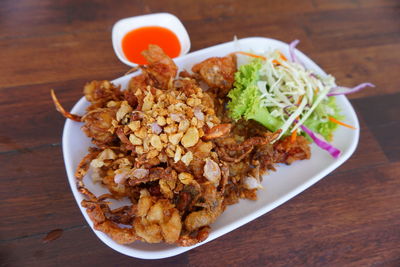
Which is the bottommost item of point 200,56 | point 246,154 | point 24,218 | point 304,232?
point 304,232

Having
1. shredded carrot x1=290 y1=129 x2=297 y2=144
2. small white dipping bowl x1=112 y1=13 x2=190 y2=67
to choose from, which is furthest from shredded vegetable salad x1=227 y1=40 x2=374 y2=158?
small white dipping bowl x1=112 y1=13 x2=190 y2=67

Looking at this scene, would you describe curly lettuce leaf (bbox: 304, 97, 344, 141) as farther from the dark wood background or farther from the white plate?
the dark wood background

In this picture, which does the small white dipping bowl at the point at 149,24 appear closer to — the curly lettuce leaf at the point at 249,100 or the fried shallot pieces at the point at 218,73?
the fried shallot pieces at the point at 218,73

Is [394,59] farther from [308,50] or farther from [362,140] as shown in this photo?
[362,140]

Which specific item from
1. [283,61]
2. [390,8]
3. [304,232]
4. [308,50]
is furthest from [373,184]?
[390,8]

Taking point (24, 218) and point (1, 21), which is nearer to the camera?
point (24, 218)

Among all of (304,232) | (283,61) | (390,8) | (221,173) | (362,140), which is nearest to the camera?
(221,173)

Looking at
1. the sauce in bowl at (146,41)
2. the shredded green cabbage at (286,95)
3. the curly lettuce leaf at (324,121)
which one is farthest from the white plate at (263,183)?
the sauce in bowl at (146,41)
